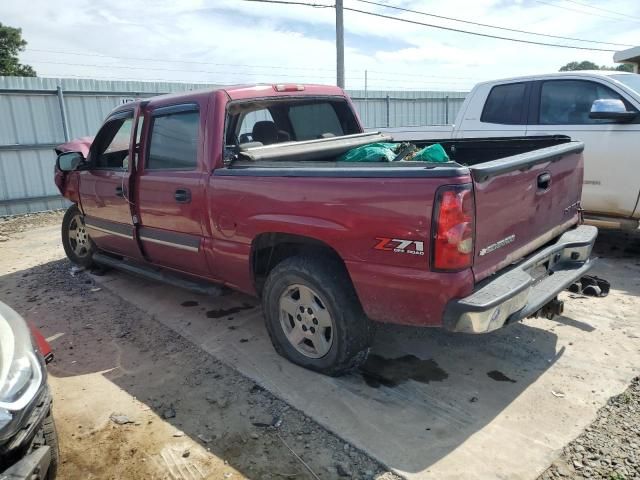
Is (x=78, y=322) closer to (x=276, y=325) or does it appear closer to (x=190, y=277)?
(x=190, y=277)

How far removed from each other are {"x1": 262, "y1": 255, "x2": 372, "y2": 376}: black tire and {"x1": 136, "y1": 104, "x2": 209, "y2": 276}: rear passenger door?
899 millimetres

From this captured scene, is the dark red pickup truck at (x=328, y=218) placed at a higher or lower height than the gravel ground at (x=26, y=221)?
higher

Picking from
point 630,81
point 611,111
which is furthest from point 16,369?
point 630,81

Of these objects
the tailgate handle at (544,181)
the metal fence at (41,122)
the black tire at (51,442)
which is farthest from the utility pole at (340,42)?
the black tire at (51,442)

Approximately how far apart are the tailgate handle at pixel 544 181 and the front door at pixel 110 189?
3349mm

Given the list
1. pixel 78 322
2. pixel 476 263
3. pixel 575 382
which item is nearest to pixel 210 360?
pixel 78 322

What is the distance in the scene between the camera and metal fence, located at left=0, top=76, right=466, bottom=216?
10031 millimetres

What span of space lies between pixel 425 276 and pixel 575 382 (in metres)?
1.40

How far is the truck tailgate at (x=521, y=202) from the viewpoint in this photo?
2.69 meters

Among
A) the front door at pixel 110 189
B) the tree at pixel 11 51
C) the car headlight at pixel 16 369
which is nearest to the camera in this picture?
the car headlight at pixel 16 369

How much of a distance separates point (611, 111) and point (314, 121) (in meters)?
3.12

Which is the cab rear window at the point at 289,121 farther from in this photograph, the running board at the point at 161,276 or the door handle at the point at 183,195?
the running board at the point at 161,276

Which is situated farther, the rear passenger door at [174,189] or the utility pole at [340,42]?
the utility pole at [340,42]

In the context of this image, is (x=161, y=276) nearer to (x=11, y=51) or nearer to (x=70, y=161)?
(x=70, y=161)
